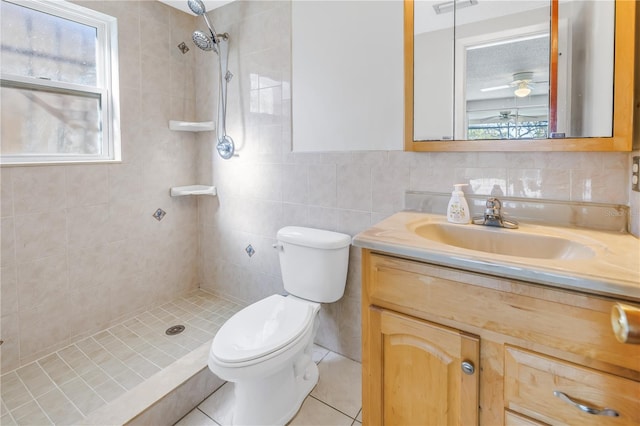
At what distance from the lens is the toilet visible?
48.1 inches

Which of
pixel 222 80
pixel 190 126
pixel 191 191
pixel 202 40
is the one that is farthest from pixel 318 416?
pixel 202 40

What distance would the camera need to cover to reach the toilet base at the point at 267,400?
54.3 inches

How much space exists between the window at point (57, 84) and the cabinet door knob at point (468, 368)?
7.07ft

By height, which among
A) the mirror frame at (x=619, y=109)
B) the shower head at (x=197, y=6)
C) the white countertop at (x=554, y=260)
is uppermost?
the shower head at (x=197, y=6)

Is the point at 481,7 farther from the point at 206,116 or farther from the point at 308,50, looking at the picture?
the point at 206,116

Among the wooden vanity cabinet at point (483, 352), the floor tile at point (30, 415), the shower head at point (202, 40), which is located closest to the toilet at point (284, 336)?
the wooden vanity cabinet at point (483, 352)

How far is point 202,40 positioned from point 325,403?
2183 millimetres

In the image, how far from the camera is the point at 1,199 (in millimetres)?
1590

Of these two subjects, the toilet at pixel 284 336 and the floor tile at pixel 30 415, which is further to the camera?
the floor tile at pixel 30 415

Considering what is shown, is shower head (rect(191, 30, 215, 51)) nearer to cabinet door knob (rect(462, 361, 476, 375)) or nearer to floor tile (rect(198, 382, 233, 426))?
floor tile (rect(198, 382, 233, 426))

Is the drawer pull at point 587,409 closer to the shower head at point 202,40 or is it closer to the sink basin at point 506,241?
the sink basin at point 506,241

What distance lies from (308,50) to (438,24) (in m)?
0.70

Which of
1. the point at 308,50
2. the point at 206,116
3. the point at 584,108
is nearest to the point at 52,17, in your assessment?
the point at 206,116

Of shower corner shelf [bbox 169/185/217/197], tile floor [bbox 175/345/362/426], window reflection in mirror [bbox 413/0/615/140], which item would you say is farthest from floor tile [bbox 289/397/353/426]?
shower corner shelf [bbox 169/185/217/197]
